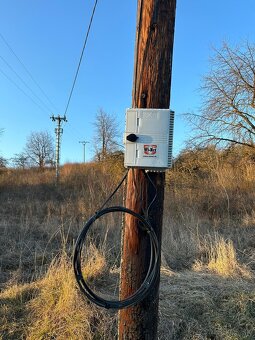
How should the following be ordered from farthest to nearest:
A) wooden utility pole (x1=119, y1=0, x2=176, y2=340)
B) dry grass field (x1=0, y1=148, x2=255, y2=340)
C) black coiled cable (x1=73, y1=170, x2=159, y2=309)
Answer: dry grass field (x1=0, y1=148, x2=255, y2=340) < wooden utility pole (x1=119, y1=0, x2=176, y2=340) < black coiled cable (x1=73, y1=170, x2=159, y2=309)

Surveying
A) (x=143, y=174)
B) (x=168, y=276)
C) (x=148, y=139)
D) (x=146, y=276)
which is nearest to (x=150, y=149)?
(x=148, y=139)

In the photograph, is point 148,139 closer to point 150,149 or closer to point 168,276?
point 150,149

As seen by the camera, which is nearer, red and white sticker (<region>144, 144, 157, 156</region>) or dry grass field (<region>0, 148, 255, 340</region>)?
red and white sticker (<region>144, 144, 157, 156</region>)

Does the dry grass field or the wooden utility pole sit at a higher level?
the wooden utility pole

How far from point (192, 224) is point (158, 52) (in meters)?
6.80

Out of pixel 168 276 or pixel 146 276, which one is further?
pixel 168 276

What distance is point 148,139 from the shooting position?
2.11 meters

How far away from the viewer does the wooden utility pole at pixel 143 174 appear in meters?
2.22

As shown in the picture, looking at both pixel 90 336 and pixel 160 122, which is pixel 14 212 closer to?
pixel 90 336

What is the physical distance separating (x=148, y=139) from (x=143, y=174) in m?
0.26

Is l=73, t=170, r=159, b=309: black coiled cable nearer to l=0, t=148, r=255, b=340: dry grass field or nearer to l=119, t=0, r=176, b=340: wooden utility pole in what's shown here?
l=119, t=0, r=176, b=340: wooden utility pole

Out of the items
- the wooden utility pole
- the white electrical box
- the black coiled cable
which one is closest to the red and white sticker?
the white electrical box

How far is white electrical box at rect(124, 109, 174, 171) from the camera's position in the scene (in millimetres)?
2113

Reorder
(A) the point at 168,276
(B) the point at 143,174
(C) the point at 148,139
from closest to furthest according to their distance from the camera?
(C) the point at 148,139 → (B) the point at 143,174 → (A) the point at 168,276
